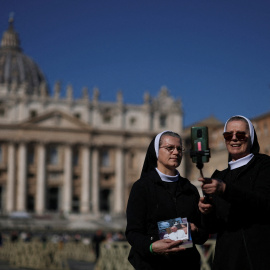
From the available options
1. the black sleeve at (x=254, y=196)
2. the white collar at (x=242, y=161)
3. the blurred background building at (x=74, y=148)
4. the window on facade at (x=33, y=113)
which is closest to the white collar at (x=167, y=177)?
the white collar at (x=242, y=161)

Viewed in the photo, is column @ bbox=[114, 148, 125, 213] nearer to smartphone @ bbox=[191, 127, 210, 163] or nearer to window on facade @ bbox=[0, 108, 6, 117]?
window on facade @ bbox=[0, 108, 6, 117]

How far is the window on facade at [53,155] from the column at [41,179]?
1.29 m

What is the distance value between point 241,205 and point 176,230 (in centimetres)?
58

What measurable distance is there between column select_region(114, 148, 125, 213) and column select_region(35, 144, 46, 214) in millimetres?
8601

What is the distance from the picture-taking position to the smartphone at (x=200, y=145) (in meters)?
4.14

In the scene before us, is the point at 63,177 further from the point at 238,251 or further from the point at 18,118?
the point at 238,251

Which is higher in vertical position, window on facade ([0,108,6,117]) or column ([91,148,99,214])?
window on facade ([0,108,6,117])

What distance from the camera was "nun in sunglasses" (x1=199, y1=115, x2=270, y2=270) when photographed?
4234 mm

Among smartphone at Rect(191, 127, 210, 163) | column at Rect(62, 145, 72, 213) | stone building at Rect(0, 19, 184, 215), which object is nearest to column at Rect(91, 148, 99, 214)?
stone building at Rect(0, 19, 184, 215)

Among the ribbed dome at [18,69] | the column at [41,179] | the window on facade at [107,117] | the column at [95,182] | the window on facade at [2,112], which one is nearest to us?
the column at [41,179]

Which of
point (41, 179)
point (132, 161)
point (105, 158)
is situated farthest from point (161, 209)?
point (132, 161)

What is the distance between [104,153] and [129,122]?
4.95m

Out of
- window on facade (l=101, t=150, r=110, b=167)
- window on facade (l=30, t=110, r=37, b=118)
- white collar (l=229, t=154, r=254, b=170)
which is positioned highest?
window on facade (l=30, t=110, r=37, b=118)

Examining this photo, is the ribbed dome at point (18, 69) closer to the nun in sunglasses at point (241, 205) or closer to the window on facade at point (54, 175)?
the window on facade at point (54, 175)
